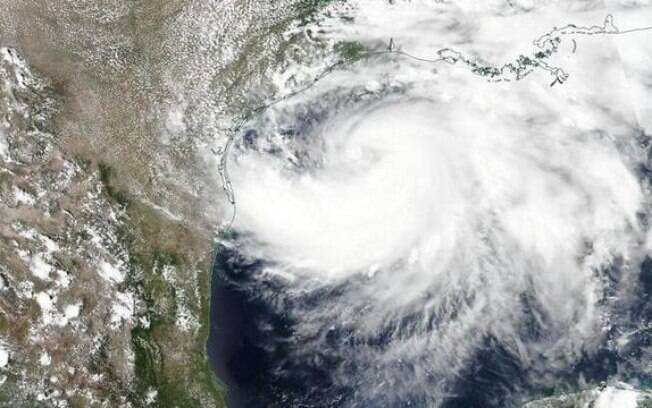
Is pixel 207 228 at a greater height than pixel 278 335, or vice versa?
pixel 207 228

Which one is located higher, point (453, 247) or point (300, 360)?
point (453, 247)

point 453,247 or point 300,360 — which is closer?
point 453,247

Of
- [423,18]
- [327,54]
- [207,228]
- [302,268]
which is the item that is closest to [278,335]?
[302,268]

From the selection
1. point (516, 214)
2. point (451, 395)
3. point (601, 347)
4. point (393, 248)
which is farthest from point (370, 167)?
point (601, 347)

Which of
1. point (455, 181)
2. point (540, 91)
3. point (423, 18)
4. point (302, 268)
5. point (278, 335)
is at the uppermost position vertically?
point (423, 18)

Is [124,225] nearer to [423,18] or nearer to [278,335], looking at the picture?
[278,335]

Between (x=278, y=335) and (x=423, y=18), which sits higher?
(x=423, y=18)

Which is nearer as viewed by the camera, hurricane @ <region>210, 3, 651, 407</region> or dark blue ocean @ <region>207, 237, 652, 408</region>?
hurricane @ <region>210, 3, 651, 407</region>

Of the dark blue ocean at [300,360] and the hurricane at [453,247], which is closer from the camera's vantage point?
the hurricane at [453,247]

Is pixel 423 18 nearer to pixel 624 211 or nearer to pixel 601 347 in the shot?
pixel 624 211
